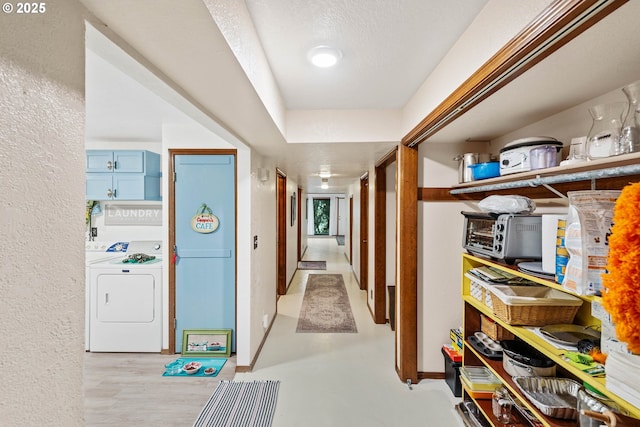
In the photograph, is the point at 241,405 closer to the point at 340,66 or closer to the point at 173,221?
the point at 173,221

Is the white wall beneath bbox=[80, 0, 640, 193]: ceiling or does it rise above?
beneath

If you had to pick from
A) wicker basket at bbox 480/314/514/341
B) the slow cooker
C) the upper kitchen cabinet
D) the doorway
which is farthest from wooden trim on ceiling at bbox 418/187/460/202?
the doorway

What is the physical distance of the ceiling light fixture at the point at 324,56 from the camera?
1452 millimetres

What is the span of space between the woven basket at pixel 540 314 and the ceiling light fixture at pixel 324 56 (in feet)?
5.52

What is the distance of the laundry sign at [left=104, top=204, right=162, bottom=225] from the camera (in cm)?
364

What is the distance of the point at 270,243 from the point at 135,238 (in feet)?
6.07

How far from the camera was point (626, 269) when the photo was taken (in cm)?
73

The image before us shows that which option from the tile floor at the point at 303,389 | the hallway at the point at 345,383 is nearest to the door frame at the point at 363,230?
the hallway at the point at 345,383

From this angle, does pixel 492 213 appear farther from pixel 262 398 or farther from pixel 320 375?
pixel 262 398

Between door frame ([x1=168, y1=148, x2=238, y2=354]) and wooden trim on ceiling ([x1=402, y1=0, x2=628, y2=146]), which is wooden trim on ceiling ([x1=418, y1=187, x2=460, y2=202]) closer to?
wooden trim on ceiling ([x1=402, y1=0, x2=628, y2=146])

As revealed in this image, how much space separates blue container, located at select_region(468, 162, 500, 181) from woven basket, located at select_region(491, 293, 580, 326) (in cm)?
86

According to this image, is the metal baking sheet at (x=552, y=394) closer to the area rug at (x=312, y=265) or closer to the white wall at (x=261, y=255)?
the white wall at (x=261, y=255)

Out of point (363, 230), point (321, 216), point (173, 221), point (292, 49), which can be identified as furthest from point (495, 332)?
point (321, 216)

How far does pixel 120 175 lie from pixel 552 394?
4384mm
